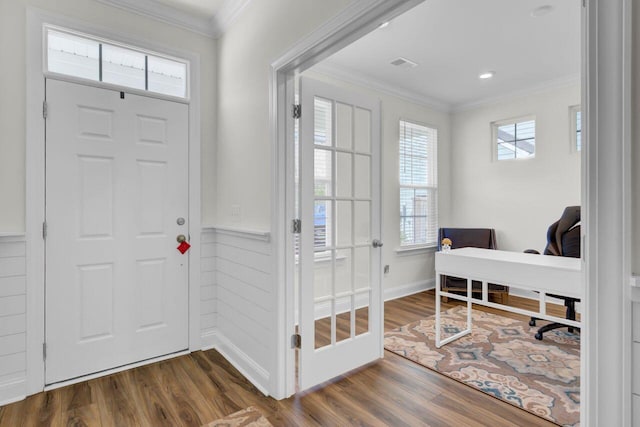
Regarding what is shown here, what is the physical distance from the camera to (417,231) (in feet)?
15.3

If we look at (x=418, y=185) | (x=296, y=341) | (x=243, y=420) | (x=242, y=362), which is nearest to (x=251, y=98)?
(x=296, y=341)

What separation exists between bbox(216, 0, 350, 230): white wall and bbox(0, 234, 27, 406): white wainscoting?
4.16ft

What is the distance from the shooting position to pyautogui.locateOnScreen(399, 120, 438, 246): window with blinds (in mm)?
4453

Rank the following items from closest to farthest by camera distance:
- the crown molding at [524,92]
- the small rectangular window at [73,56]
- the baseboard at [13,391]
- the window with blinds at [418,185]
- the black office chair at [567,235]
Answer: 1. the baseboard at [13,391]
2. the small rectangular window at [73,56]
3. the black office chair at [567,235]
4. the crown molding at [524,92]
5. the window with blinds at [418,185]

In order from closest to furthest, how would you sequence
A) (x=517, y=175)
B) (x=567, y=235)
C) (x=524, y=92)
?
1. (x=567, y=235)
2. (x=524, y=92)
3. (x=517, y=175)

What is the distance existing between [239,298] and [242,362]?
443 millimetres

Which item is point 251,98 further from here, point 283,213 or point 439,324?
point 439,324

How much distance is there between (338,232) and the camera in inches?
89.6

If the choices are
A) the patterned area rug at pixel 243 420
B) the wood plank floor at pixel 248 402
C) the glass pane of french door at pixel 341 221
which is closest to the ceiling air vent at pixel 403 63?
the glass pane of french door at pixel 341 221

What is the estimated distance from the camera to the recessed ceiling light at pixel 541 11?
247cm

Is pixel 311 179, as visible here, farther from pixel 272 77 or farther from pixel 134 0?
pixel 134 0

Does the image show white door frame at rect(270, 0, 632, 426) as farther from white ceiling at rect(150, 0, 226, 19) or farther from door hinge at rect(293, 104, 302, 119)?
white ceiling at rect(150, 0, 226, 19)

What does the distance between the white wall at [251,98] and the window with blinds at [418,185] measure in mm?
2457

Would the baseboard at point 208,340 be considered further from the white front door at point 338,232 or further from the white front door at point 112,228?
the white front door at point 338,232
